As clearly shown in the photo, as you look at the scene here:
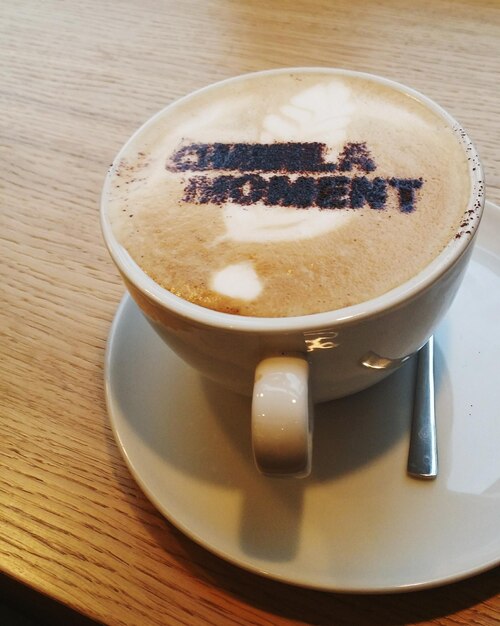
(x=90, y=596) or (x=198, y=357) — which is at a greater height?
(x=198, y=357)

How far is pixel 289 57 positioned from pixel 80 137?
435 millimetres

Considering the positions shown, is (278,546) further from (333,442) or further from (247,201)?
(247,201)

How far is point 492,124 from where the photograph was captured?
93cm

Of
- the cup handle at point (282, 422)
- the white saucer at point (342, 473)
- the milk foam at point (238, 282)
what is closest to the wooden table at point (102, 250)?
the white saucer at point (342, 473)

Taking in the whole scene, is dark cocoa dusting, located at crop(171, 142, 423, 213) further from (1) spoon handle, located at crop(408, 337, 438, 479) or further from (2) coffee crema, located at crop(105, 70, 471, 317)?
(1) spoon handle, located at crop(408, 337, 438, 479)

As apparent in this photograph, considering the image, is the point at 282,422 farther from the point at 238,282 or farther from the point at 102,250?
the point at 102,250

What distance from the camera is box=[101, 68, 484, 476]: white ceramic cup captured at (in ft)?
1.46

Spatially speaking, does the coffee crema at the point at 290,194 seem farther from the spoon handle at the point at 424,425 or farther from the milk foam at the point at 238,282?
the spoon handle at the point at 424,425

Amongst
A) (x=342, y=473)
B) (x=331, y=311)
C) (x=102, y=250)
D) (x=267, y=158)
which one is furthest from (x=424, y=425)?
(x=102, y=250)

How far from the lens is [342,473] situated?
570 mm

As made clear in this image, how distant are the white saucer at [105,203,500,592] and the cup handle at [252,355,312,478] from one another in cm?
10

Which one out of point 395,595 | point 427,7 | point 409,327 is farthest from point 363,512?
point 427,7

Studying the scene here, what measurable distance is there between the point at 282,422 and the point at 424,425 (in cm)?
22

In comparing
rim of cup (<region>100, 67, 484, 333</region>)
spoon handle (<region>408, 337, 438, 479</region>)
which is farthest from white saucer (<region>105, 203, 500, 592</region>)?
rim of cup (<region>100, 67, 484, 333</region>)
